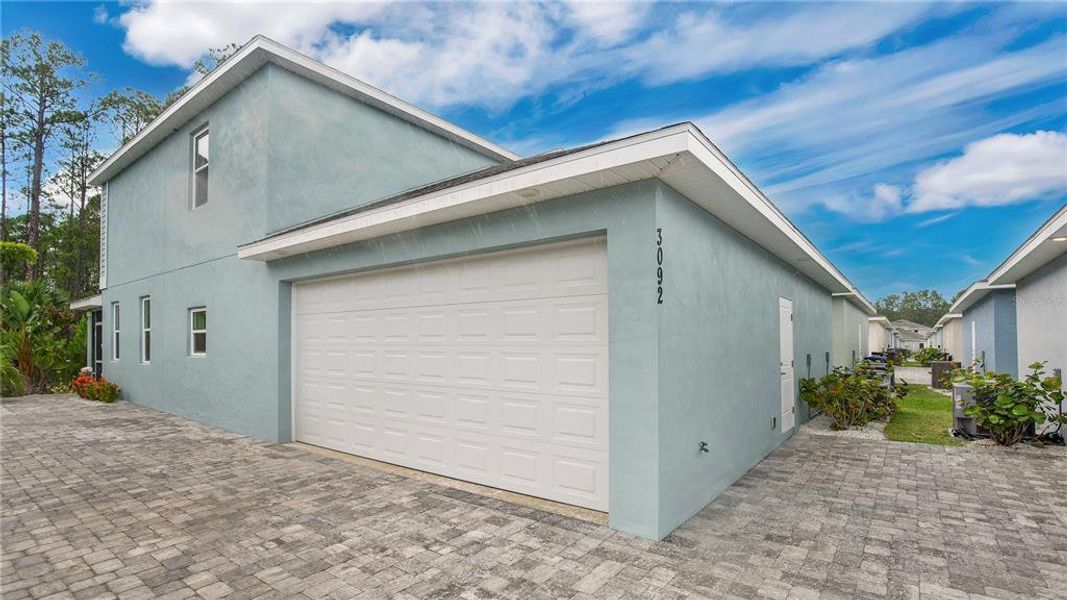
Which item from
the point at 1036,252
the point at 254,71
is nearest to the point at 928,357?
the point at 1036,252

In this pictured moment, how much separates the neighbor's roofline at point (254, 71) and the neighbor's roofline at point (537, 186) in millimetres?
2838

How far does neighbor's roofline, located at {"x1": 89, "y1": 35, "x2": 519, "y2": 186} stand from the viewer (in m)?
7.45

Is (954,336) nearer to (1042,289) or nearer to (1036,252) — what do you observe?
(1042,289)

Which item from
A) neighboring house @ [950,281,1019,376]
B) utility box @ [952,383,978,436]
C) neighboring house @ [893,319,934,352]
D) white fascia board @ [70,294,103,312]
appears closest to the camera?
utility box @ [952,383,978,436]

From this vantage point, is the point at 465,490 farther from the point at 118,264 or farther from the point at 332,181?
the point at 118,264

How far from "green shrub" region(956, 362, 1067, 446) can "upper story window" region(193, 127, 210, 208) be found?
521 inches

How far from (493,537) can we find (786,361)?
5.84 metres

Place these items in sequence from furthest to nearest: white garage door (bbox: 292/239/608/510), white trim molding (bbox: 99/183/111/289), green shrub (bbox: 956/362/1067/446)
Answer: white trim molding (bbox: 99/183/111/289) → green shrub (bbox: 956/362/1067/446) → white garage door (bbox: 292/239/608/510)

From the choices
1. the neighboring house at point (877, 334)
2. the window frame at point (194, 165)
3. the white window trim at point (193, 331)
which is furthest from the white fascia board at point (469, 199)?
the neighboring house at point (877, 334)

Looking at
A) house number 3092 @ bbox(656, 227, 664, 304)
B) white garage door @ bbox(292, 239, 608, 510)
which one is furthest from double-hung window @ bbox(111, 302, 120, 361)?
house number 3092 @ bbox(656, 227, 664, 304)

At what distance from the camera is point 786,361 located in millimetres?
7684

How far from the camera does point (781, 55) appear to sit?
859 cm

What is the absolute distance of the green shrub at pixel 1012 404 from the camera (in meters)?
6.70

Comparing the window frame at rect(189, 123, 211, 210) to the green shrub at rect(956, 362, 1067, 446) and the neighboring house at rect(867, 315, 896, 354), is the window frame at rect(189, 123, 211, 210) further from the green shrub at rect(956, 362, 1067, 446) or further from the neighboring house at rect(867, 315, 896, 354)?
the neighboring house at rect(867, 315, 896, 354)
